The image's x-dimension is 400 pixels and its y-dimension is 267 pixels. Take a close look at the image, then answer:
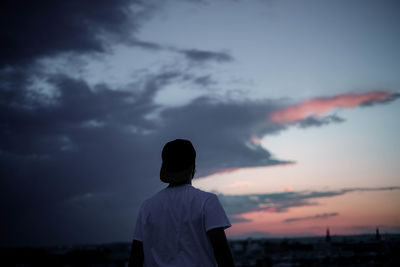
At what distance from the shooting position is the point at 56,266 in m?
44.2

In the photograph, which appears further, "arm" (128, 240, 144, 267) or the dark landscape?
the dark landscape

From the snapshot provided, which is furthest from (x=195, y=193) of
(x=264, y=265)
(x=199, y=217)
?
(x=264, y=265)

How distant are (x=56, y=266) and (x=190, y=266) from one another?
48.1 meters

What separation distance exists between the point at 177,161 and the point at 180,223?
41 centimetres

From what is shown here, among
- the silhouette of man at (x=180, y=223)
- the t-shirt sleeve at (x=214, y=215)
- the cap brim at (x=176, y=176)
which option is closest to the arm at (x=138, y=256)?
the silhouette of man at (x=180, y=223)

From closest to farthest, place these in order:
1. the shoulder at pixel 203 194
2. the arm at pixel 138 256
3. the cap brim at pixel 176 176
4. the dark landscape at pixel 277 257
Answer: the shoulder at pixel 203 194, the cap brim at pixel 176 176, the arm at pixel 138 256, the dark landscape at pixel 277 257

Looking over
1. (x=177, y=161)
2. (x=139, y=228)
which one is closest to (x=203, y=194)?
(x=177, y=161)

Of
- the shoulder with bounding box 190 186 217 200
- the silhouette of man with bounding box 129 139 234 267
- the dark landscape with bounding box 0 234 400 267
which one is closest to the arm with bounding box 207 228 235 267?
the silhouette of man with bounding box 129 139 234 267

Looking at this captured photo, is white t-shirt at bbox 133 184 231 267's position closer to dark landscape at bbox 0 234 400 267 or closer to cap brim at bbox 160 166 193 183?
cap brim at bbox 160 166 193 183

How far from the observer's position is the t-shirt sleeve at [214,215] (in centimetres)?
220

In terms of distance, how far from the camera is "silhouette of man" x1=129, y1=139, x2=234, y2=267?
2225 millimetres

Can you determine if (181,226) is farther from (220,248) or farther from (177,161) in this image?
(177,161)

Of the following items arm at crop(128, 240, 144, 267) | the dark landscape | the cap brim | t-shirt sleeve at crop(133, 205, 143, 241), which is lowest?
the dark landscape

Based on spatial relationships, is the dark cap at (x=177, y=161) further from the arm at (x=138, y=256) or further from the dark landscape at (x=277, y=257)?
the dark landscape at (x=277, y=257)
